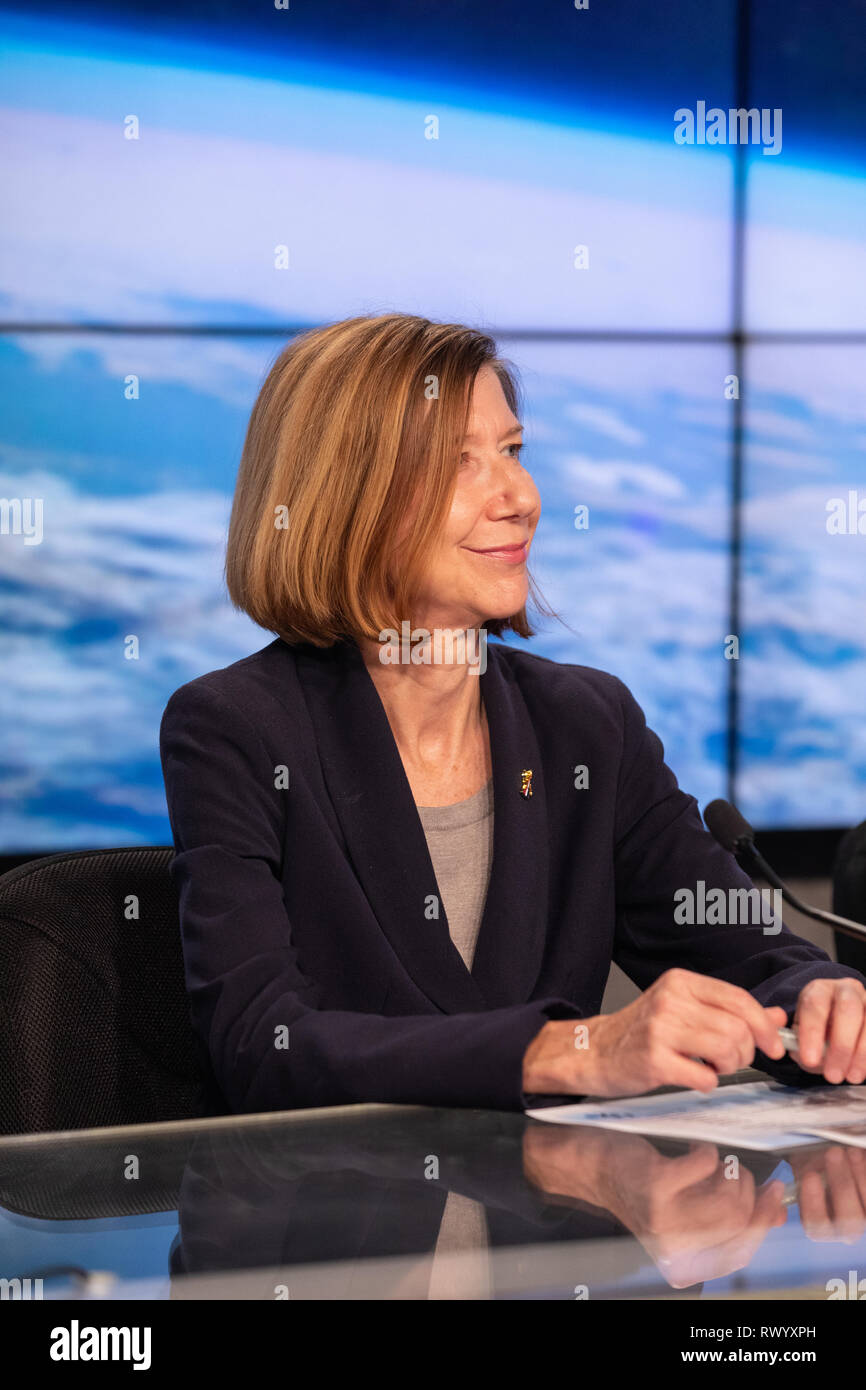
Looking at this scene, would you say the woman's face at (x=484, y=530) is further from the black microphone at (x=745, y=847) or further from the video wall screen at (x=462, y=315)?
the video wall screen at (x=462, y=315)

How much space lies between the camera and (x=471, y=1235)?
0.90 meters

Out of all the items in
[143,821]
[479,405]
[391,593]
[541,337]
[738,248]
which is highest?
[738,248]

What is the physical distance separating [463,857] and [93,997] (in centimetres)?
44

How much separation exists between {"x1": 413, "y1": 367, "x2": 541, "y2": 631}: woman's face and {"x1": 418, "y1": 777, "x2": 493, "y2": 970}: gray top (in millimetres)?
238

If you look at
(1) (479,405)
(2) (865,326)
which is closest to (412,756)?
(1) (479,405)

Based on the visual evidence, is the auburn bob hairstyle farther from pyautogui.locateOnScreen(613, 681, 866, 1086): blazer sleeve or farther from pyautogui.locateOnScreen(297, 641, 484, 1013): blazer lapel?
pyautogui.locateOnScreen(613, 681, 866, 1086): blazer sleeve

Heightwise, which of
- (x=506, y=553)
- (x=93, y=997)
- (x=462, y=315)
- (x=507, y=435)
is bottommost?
(x=93, y=997)

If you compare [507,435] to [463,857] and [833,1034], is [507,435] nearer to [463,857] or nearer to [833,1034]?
[463,857]

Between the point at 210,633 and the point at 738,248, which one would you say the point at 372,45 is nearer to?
the point at 738,248

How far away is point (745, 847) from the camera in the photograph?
4.41 feet

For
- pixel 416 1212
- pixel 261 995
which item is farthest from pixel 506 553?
pixel 416 1212

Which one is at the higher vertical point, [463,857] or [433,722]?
[433,722]

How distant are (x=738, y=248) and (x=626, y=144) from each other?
0.36 meters

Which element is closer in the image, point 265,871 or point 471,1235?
point 471,1235
